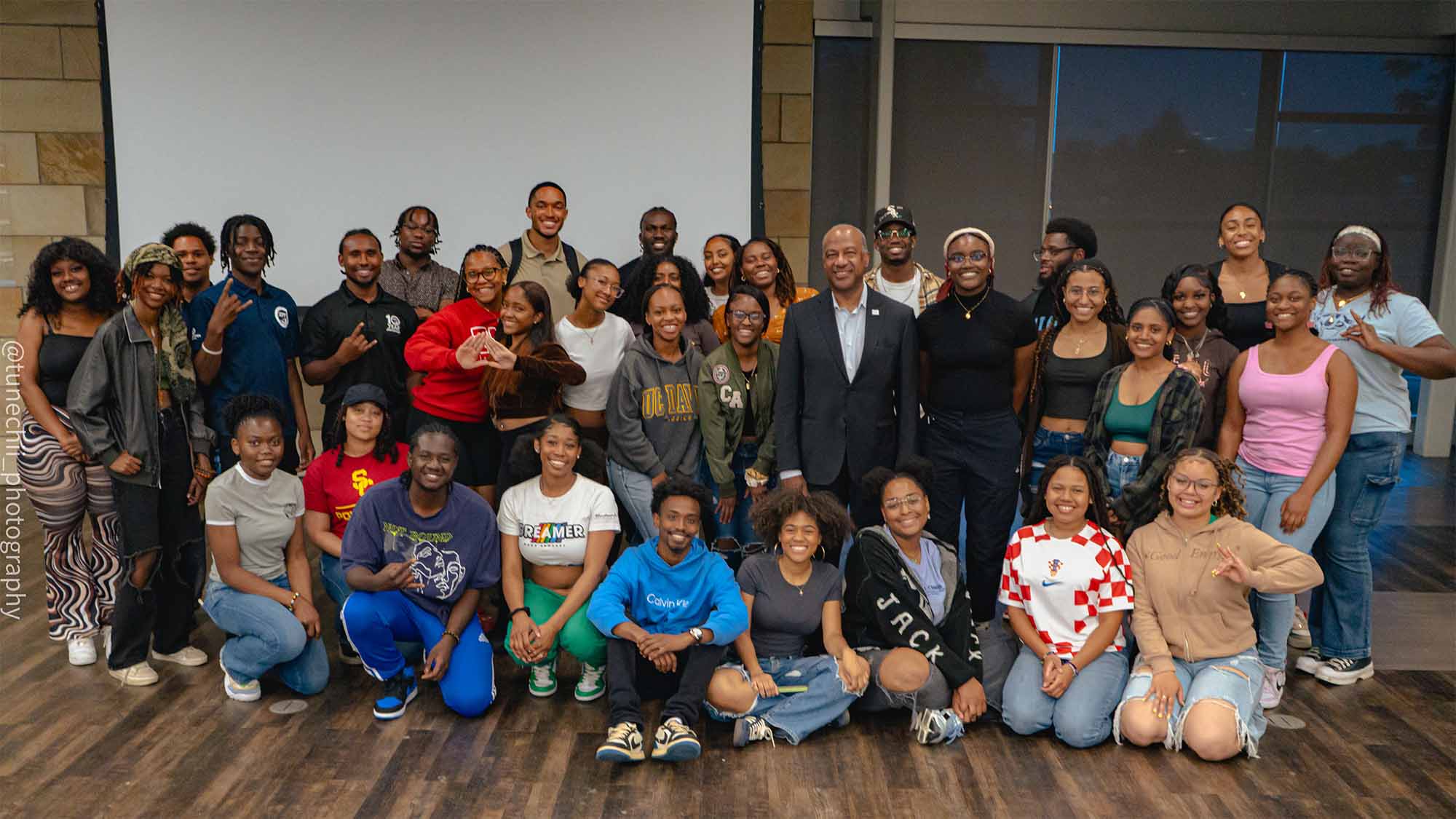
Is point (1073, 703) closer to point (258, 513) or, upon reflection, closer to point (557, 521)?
point (557, 521)

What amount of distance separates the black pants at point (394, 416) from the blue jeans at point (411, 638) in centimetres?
75

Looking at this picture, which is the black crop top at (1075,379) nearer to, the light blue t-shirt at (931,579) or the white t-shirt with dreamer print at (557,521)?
the light blue t-shirt at (931,579)

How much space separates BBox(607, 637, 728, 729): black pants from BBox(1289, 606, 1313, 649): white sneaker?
2137mm

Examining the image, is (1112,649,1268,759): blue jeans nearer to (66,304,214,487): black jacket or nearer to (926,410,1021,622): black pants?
(926,410,1021,622): black pants

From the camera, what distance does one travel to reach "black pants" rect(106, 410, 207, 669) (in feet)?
10.7

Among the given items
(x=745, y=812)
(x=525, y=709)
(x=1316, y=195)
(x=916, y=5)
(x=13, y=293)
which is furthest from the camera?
(x=1316, y=195)

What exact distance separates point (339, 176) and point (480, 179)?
2.15 ft

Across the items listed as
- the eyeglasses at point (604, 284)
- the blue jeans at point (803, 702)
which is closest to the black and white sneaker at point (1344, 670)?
the blue jeans at point (803, 702)

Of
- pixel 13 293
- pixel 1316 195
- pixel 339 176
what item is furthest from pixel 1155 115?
pixel 13 293

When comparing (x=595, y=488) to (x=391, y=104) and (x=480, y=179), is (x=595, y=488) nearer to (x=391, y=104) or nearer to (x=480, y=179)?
(x=480, y=179)

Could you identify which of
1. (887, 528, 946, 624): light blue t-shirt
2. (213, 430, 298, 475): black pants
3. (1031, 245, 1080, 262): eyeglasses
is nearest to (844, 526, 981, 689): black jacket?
(887, 528, 946, 624): light blue t-shirt

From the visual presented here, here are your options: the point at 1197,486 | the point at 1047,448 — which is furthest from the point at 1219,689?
the point at 1047,448

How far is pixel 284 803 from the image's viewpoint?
2.56 metres

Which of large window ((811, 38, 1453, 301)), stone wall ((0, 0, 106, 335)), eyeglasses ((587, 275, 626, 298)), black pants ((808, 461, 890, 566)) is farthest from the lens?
large window ((811, 38, 1453, 301))
